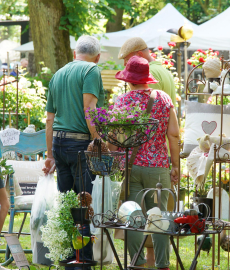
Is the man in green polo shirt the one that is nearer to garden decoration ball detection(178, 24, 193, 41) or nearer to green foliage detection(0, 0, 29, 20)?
garden decoration ball detection(178, 24, 193, 41)

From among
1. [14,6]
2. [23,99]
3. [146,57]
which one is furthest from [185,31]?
[14,6]

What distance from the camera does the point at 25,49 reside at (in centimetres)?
1127

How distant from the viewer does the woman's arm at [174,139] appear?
295cm

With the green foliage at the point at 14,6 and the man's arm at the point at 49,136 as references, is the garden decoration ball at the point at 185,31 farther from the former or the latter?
the green foliage at the point at 14,6

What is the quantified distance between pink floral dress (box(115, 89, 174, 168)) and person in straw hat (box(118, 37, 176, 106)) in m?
0.54

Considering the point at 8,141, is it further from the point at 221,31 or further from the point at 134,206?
the point at 221,31

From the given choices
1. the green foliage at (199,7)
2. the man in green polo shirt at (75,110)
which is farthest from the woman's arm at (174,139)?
the green foliage at (199,7)

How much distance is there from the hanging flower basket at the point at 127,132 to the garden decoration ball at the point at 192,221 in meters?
0.46

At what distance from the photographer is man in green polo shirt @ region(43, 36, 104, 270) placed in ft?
9.94

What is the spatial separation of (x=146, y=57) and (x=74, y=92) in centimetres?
68

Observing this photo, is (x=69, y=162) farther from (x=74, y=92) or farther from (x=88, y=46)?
(x=88, y=46)

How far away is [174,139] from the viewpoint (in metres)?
3.01

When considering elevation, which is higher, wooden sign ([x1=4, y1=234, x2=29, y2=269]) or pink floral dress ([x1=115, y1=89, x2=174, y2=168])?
pink floral dress ([x1=115, y1=89, x2=174, y2=168])

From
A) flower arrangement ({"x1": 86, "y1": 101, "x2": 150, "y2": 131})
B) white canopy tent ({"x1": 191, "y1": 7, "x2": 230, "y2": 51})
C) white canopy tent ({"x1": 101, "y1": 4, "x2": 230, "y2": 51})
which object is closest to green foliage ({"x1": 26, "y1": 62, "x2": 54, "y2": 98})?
white canopy tent ({"x1": 101, "y1": 4, "x2": 230, "y2": 51})
